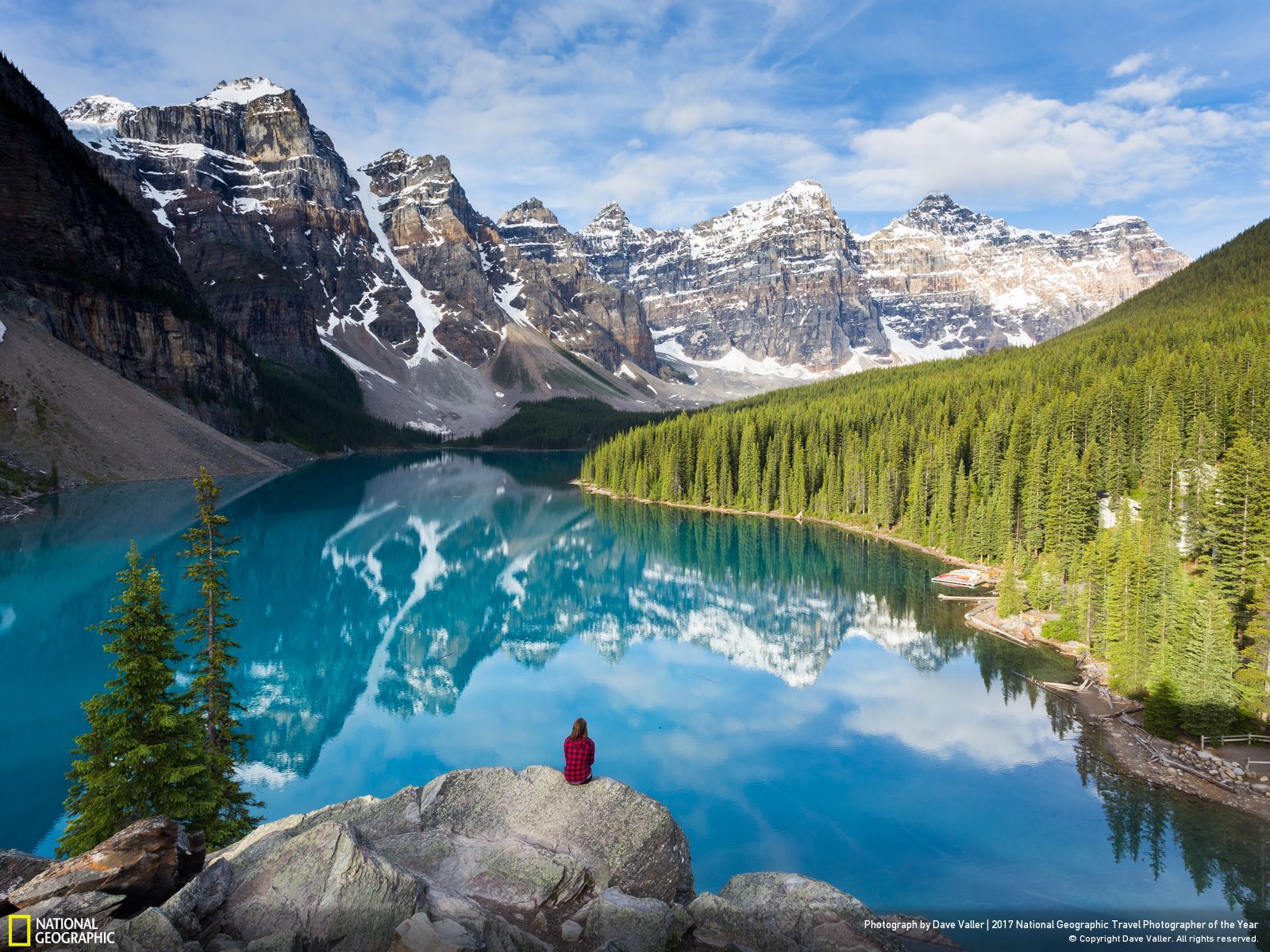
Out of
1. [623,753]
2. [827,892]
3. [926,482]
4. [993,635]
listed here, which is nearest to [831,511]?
[926,482]

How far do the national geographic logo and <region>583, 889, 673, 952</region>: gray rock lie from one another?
6481mm

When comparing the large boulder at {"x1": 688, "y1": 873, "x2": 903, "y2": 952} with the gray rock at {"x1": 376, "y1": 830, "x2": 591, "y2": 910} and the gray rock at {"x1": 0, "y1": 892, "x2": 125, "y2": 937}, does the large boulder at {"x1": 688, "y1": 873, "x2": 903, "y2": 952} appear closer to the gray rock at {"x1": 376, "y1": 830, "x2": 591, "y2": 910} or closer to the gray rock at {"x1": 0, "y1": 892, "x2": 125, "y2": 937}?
the gray rock at {"x1": 376, "y1": 830, "x2": 591, "y2": 910}

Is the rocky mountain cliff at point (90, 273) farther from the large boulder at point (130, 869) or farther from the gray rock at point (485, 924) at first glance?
the gray rock at point (485, 924)

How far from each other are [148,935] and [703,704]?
27.7 m

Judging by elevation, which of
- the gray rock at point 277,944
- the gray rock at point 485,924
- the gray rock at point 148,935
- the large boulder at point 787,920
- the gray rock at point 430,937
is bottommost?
the large boulder at point 787,920

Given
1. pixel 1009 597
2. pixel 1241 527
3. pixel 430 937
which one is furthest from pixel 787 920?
pixel 1009 597

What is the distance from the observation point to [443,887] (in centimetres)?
1205

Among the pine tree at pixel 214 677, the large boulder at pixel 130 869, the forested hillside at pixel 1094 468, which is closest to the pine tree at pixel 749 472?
the forested hillside at pixel 1094 468

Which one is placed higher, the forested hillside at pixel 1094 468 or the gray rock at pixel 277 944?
the forested hillside at pixel 1094 468

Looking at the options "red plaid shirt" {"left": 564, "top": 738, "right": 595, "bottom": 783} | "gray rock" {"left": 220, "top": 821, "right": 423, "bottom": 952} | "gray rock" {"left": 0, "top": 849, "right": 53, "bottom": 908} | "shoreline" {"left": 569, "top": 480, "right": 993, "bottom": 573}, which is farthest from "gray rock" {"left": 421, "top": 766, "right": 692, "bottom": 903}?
"shoreline" {"left": 569, "top": 480, "right": 993, "bottom": 573}

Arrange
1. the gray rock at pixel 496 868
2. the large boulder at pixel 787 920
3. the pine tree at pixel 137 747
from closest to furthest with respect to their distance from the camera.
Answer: the gray rock at pixel 496 868
the large boulder at pixel 787 920
the pine tree at pixel 137 747

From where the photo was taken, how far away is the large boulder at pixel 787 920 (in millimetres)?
12531

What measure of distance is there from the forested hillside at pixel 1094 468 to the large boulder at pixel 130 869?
3120 cm

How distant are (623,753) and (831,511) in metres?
64.9
